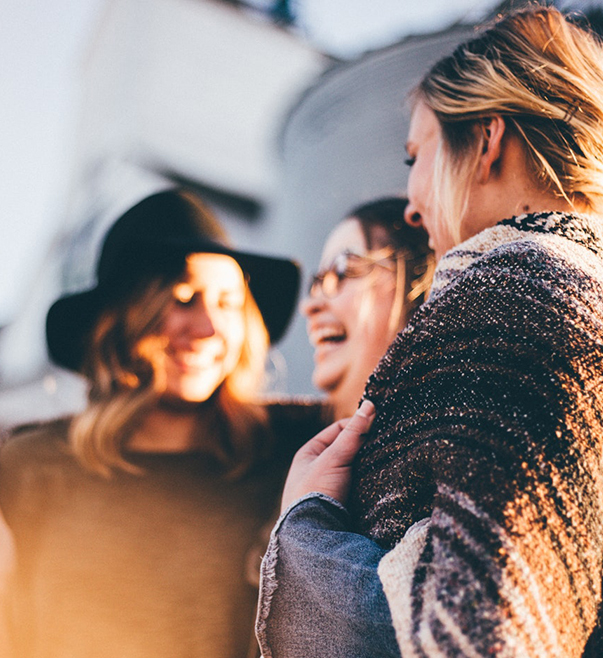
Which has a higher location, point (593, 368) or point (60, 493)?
point (593, 368)

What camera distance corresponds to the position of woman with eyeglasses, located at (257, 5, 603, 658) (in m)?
0.55

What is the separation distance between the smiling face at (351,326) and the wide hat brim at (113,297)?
0.21m

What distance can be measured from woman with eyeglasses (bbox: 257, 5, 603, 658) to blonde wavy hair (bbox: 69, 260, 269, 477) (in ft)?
2.77

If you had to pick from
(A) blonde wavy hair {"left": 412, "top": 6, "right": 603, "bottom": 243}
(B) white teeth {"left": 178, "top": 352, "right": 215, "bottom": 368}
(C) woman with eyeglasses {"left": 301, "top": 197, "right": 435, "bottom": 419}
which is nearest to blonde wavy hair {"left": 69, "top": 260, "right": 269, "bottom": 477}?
(B) white teeth {"left": 178, "top": 352, "right": 215, "bottom": 368}

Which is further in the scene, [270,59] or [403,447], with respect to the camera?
[270,59]

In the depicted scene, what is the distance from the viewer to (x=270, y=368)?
2387mm

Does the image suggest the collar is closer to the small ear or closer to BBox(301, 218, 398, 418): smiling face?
the small ear

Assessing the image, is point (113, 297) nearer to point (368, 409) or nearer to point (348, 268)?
point (348, 268)

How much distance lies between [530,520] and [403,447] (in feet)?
0.57

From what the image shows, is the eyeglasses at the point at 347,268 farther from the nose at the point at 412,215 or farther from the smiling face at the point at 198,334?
the nose at the point at 412,215

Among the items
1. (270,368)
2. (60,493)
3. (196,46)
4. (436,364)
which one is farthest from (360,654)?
(196,46)

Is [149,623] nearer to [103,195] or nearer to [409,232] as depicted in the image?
[409,232]

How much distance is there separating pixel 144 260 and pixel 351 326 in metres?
0.64

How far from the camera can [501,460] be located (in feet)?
1.87
